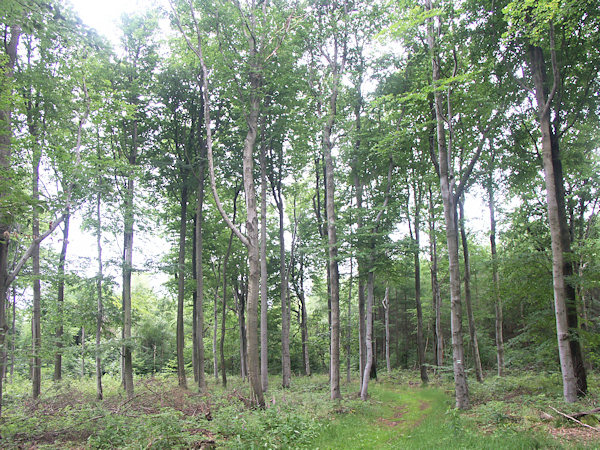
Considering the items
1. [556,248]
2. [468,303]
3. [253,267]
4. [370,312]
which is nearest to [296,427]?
[253,267]

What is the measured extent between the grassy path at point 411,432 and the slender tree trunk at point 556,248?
2734mm

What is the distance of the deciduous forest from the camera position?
7.29 m

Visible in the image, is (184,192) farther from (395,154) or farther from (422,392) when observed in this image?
(422,392)

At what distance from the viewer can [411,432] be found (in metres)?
8.30

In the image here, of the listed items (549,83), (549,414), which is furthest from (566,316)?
(549,83)

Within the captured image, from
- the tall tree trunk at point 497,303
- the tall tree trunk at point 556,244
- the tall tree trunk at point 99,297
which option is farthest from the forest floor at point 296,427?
the tall tree trunk at point 497,303

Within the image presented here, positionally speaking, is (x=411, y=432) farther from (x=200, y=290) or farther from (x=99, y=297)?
(x=99, y=297)

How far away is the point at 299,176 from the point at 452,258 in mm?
9825

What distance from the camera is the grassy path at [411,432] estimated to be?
601 cm

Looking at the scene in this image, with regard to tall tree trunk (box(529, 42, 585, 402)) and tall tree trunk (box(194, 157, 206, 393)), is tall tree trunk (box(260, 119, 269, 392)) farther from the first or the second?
Result: tall tree trunk (box(529, 42, 585, 402))

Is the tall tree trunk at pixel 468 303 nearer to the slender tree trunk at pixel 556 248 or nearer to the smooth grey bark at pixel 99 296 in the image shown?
the slender tree trunk at pixel 556 248

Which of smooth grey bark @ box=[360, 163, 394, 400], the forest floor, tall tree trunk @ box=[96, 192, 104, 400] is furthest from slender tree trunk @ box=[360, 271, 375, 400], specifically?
tall tree trunk @ box=[96, 192, 104, 400]

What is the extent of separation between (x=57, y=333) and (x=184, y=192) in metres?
8.49

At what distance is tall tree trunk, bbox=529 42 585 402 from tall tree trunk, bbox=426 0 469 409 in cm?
234
